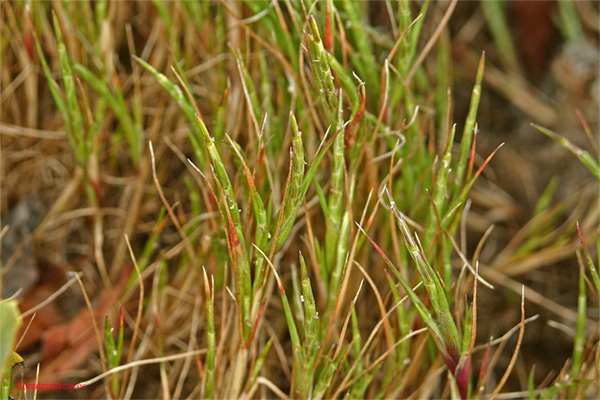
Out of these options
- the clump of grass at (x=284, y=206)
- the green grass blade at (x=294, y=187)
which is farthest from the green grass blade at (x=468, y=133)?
the green grass blade at (x=294, y=187)

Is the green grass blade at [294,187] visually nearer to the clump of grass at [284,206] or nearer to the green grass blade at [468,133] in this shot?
the clump of grass at [284,206]

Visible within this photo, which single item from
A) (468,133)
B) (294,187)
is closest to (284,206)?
(294,187)

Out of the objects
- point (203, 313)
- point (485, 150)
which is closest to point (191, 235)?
point (203, 313)

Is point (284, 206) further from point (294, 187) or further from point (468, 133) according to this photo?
point (468, 133)

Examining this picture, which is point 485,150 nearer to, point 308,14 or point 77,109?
point 308,14

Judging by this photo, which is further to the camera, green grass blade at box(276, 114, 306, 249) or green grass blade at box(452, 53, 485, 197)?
green grass blade at box(452, 53, 485, 197)

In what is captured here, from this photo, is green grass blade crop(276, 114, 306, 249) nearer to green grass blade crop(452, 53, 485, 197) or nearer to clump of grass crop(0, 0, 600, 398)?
clump of grass crop(0, 0, 600, 398)

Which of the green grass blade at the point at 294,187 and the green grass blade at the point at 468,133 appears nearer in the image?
the green grass blade at the point at 294,187

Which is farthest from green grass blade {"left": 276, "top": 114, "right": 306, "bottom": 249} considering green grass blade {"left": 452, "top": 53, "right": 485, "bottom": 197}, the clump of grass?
green grass blade {"left": 452, "top": 53, "right": 485, "bottom": 197}
